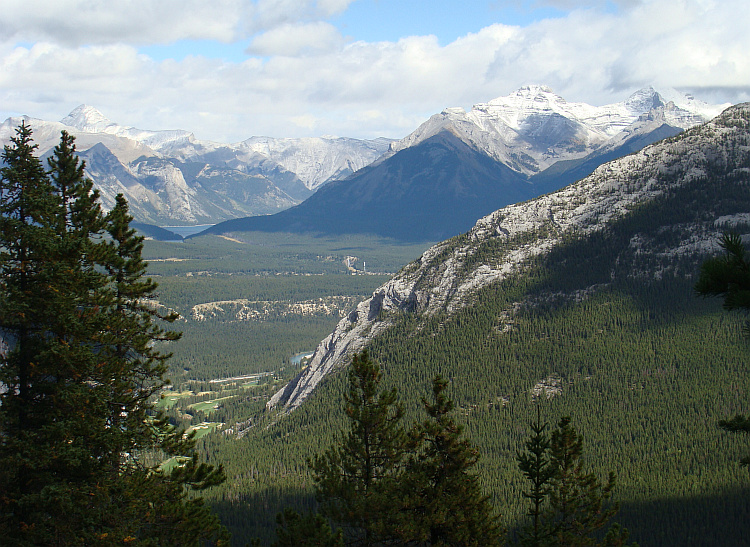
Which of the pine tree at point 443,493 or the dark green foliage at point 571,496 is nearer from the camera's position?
the pine tree at point 443,493

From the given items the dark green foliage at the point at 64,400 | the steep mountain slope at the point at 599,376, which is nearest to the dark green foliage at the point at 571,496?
the dark green foliage at the point at 64,400

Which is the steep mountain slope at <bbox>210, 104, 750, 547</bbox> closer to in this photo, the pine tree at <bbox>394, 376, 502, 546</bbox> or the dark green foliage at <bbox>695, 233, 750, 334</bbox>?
the pine tree at <bbox>394, 376, 502, 546</bbox>

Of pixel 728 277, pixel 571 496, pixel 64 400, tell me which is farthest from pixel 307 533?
pixel 728 277

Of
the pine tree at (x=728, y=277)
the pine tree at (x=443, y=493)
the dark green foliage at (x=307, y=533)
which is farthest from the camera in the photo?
the dark green foliage at (x=307, y=533)

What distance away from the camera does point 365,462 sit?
128ft

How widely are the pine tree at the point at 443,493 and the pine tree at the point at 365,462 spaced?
117 cm

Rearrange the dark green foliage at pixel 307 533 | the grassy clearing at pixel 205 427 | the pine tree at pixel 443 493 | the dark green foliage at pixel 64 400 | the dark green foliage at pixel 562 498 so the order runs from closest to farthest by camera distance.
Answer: the dark green foliage at pixel 64 400 → the pine tree at pixel 443 493 → the dark green foliage at pixel 307 533 → the dark green foliage at pixel 562 498 → the grassy clearing at pixel 205 427

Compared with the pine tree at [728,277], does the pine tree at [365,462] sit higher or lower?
lower

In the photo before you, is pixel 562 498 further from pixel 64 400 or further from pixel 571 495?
pixel 64 400

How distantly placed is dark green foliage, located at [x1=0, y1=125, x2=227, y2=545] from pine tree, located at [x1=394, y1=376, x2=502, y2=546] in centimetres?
1174

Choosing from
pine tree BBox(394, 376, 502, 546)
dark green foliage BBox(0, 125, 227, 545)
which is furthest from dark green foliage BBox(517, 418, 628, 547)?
dark green foliage BBox(0, 125, 227, 545)

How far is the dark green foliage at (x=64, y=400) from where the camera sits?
3005 centimetres

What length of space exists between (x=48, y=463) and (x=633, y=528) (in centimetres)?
9107

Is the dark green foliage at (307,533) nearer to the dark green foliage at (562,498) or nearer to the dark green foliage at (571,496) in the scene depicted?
the dark green foliage at (562,498)
